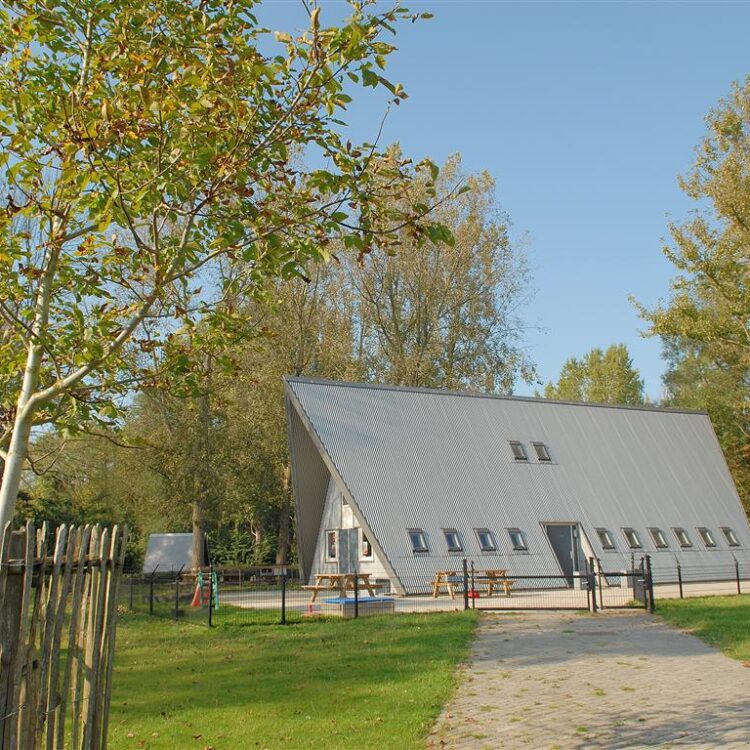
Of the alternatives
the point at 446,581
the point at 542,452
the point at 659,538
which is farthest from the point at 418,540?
the point at 659,538

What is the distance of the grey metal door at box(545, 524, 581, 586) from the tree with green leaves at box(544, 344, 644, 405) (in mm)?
40296

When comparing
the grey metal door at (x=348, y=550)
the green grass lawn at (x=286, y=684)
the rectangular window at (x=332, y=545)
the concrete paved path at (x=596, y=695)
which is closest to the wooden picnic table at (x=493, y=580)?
the grey metal door at (x=348, y=550)

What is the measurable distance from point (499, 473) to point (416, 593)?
6.23 m

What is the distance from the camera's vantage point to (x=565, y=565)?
94.6 feet

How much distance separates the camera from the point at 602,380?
2886 inches

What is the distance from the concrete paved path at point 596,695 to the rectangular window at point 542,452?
14.6 metres

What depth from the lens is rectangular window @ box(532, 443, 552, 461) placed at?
3109 cm

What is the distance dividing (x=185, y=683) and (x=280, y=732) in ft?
11.7

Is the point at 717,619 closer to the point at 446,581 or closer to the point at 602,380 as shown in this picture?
the point at 446,581

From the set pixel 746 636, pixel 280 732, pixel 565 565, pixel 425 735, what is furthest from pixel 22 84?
pixel 565 565

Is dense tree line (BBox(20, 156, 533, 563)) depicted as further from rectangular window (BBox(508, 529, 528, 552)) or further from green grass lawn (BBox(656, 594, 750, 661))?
green grass lawn (BBox(656, 594, 750, 661))

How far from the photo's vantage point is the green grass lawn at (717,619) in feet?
47.9

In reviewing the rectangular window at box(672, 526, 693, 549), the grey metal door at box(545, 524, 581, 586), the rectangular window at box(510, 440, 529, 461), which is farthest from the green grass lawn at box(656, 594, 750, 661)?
the rectangular window at box(510, 440, 529, 461)

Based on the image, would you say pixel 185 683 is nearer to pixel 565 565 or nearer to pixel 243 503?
pixel 565 565
